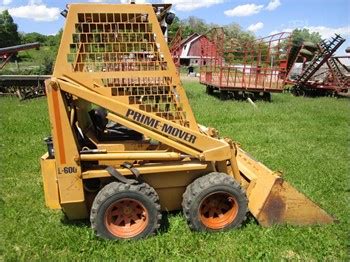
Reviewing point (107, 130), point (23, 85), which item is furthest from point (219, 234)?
point (23, 85)

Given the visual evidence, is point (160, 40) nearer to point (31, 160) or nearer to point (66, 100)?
point (66, 100)

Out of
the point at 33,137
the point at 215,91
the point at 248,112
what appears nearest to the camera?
the point at 33,137

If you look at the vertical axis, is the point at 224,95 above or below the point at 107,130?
below

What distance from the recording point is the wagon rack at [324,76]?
1784 cm

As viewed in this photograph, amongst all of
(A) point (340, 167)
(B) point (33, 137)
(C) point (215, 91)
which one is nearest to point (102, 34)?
(A) point (340, 167)

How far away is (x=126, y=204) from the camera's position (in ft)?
14.2

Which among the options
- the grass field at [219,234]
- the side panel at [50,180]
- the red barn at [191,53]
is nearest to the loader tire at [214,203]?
the grass field at [219,234]

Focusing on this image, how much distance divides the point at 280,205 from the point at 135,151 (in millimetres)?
1693

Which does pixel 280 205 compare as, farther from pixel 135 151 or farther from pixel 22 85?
pixel 22 85

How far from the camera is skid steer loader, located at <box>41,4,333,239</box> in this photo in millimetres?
4145

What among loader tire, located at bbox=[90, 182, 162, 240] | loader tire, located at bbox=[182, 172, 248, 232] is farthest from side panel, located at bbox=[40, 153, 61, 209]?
loader tire, located at bbox=[182, 172, 248, 232]

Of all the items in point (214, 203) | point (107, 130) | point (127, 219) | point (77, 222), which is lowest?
point (77, 222)

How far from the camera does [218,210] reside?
15.1 ft

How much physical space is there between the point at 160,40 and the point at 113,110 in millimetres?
893
